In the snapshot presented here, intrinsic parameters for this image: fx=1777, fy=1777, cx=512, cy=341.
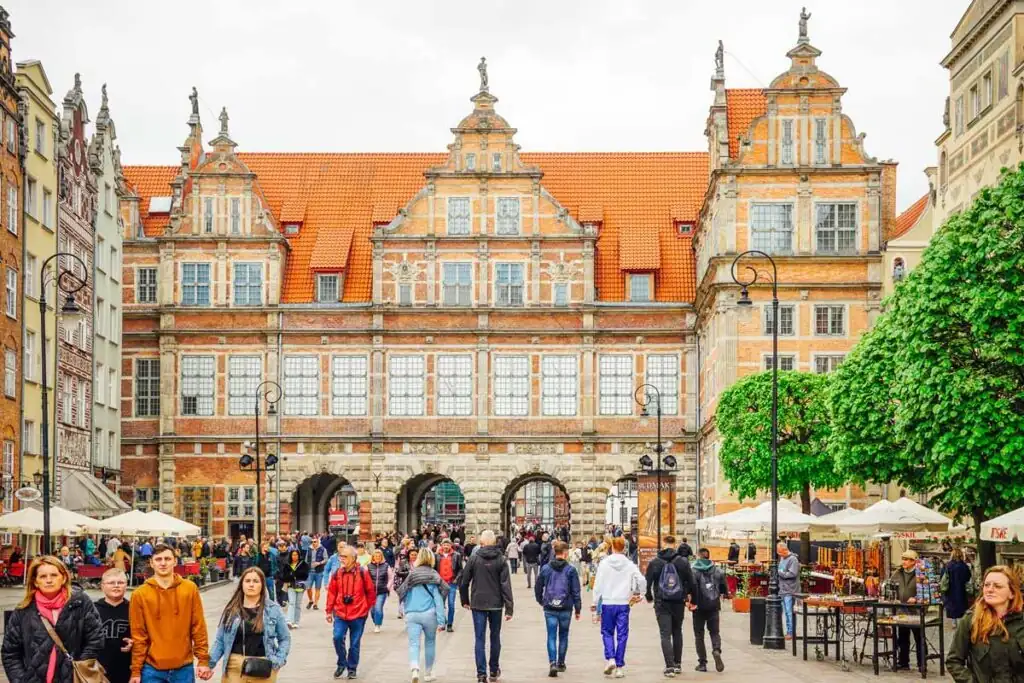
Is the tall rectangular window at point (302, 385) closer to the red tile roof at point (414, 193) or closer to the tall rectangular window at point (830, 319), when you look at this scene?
the red tile roof at point (414, 193)

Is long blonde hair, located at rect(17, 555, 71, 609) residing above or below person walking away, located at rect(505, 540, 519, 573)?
above

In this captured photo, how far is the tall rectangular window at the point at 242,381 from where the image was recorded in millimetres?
64500

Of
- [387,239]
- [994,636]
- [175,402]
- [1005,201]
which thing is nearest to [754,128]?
[387,239]

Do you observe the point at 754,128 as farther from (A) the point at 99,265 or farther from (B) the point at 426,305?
(A) the point at 99,265

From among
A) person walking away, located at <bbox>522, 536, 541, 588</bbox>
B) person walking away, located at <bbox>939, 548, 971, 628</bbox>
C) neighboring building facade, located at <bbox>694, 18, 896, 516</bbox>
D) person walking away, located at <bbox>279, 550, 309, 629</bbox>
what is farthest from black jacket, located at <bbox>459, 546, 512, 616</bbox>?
neighboring building facade, located at <bbox>694, 18, 896, 516</bbox>

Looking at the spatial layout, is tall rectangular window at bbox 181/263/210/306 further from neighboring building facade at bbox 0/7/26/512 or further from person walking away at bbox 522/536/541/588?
person walking away at bbox 522/536/541/588

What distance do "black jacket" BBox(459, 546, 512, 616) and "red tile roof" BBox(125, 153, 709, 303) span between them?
1755 inches

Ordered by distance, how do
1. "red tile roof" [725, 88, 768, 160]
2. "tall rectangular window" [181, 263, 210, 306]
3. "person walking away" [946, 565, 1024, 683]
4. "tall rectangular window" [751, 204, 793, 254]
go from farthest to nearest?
"tall rectangular window" [181, 263, 210, 306], "red tile roof" [725, 88, 768, 160], "tall rectangular window" [751, 204, 793, 254], "person walking away" [946, 565, 1024, 683]

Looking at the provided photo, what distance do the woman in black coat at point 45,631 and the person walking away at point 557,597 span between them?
32.2ft

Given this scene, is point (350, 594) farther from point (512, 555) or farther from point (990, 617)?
point (512, 555)

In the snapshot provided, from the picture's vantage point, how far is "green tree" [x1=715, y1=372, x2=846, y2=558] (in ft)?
161

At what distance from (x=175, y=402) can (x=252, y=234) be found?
22.0ft

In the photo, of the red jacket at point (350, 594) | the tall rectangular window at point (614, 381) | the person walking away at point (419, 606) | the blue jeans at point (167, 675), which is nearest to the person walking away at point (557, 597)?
the person walking away at point (419, 606)

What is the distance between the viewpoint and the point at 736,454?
167 ft
